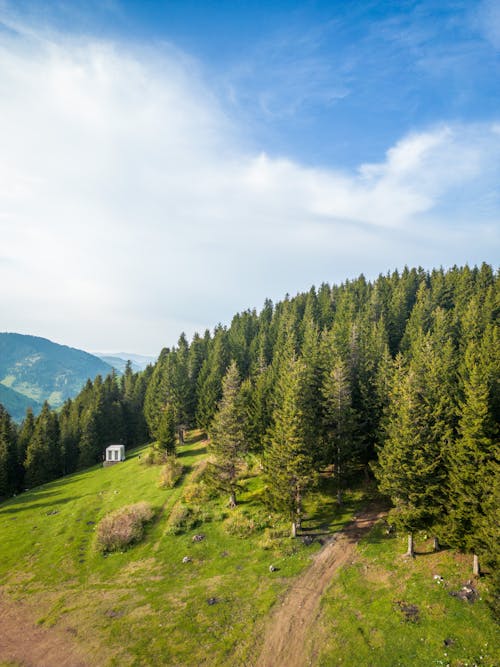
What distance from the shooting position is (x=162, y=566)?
3509cm

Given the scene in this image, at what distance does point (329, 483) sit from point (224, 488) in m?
14.6

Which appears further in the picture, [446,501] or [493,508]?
[446,501]

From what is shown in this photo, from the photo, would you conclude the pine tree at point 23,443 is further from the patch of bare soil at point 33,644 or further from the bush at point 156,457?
the patch of bare soil at point 33,644

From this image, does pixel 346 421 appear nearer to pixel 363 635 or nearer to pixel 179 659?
pixel 363 635

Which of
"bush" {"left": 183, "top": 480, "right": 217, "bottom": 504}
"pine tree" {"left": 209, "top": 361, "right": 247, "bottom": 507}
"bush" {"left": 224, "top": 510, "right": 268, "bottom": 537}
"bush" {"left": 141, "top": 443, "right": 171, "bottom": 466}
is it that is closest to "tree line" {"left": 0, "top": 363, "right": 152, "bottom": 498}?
"bush" {"left": 141, "top": 443, "right": 171, "bottom": 466}

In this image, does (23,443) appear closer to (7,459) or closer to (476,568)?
(7,459)

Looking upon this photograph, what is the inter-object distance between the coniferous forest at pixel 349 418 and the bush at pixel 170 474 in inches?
239

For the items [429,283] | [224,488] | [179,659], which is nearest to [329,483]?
[224,488]

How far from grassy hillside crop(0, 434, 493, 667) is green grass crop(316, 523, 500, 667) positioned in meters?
0.10

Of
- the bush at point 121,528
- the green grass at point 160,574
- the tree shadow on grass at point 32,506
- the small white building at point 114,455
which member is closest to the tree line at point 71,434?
the small white building at point 114,455

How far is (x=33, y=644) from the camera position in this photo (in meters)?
26.5

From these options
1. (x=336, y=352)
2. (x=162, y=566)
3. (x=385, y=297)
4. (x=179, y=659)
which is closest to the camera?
(x=179, y=659)

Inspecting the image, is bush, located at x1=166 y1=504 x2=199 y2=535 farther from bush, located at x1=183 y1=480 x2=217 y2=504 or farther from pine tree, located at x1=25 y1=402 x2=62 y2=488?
pine tree, located at x1=25 y1=402 x2=62 y2=488

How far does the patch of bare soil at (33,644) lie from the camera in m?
24.6
